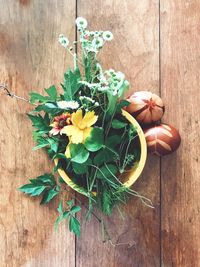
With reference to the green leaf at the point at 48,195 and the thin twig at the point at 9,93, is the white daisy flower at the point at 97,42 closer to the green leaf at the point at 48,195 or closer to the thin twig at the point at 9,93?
the thin twig at the point at 9,93

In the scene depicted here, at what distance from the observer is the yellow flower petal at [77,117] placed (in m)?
0.92

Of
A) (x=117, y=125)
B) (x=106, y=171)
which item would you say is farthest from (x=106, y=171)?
(x=117, y=125)

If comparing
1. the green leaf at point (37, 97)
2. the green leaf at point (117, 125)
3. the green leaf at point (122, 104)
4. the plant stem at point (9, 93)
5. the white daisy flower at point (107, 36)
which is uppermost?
the white daisy flower at point (107, 36)

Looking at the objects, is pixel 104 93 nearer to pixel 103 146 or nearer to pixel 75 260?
pixel 103 146

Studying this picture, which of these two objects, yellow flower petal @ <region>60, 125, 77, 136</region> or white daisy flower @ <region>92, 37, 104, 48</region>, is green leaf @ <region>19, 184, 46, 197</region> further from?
white daisy flower @ <region>92, 37, 104, 48</region>

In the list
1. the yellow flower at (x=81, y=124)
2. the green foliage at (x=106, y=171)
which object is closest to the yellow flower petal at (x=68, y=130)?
the yellow flower at (x=81, y=124)

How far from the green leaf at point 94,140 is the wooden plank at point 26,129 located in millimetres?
172

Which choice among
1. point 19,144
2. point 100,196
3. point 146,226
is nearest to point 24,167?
point 19,144

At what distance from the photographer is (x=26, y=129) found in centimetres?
106

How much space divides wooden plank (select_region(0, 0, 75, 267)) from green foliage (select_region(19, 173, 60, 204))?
0.03 meters

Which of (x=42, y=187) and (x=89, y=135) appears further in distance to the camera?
(x=42, y=187)

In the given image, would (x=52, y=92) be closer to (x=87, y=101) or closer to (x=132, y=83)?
(x=87, y=101)

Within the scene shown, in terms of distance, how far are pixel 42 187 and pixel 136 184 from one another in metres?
0.22

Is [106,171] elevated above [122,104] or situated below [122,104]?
below
